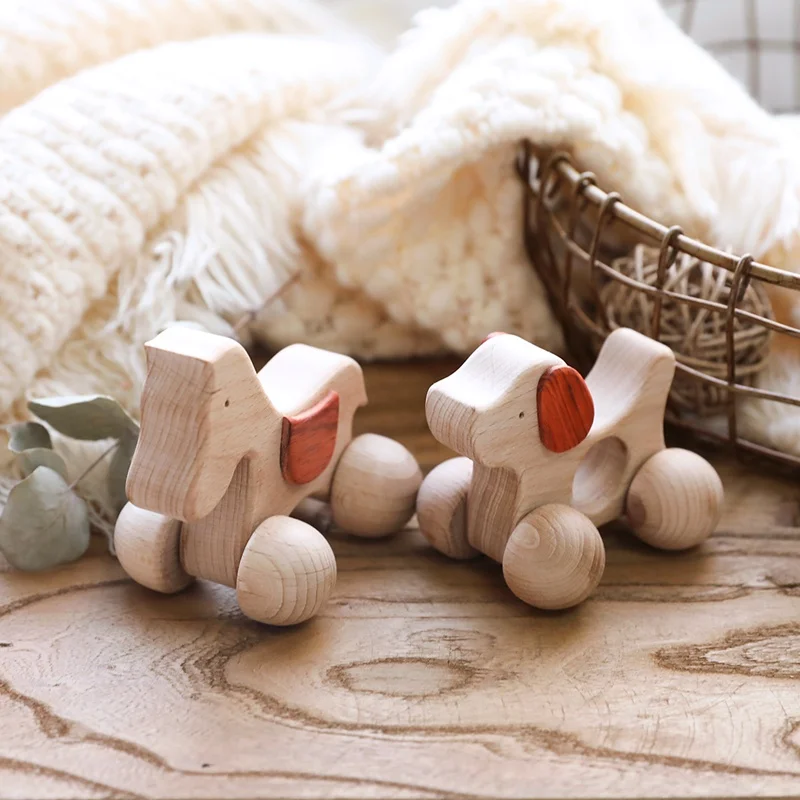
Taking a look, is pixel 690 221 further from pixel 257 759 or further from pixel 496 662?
pixel 257 759

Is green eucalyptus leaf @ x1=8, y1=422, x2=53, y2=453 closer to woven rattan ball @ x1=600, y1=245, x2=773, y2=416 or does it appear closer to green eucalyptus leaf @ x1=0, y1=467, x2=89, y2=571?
green eucalyptus leaf @ x1=0, y1=467, x2=89, y2=571

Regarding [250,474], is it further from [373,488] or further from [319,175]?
[319,175]

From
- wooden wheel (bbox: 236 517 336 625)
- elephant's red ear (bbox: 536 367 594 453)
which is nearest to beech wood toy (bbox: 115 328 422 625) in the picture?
wooden wheel (bbox: 236 517 336 625)

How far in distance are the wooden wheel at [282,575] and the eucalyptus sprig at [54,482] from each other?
13 centimetres

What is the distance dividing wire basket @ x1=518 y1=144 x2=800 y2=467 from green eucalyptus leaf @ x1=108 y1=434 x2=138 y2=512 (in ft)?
1.06

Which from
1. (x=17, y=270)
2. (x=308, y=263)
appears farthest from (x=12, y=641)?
(x=308, y=263)

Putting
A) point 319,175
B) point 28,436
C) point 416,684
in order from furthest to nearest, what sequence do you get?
point 319,175 < point 28,436 < point 416,684

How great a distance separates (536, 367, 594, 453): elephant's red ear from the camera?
52 cm

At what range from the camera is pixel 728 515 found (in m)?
0.64

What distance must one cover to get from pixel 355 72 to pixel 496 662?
0.55m

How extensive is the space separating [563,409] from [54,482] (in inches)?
11.6

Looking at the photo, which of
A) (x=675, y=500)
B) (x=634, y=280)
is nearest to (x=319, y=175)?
(x=634, y=280)

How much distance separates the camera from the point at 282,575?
497mm

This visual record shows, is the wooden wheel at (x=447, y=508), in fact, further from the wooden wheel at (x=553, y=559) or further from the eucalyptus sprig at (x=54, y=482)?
the eucalyptus sprig at (x=54, y=482)
